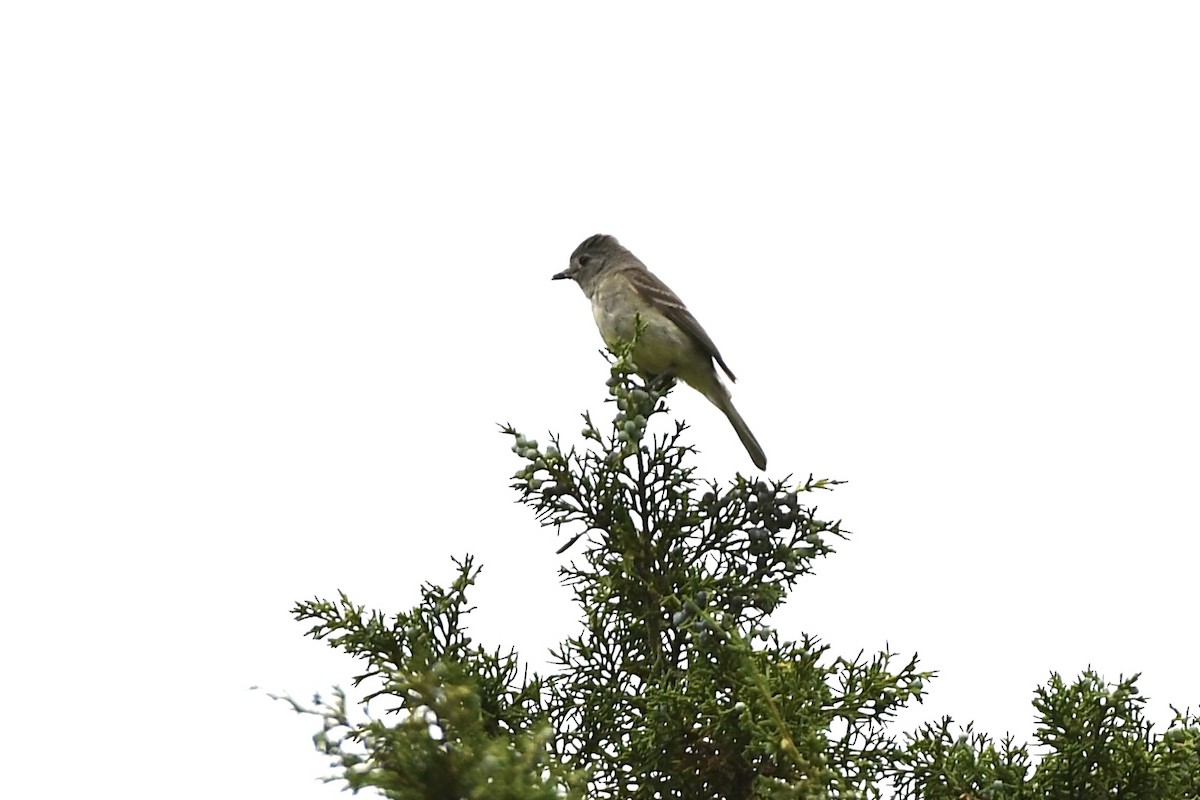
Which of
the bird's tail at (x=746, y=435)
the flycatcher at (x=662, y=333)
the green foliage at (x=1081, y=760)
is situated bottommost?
the green foliage at (x=1081, y=760)

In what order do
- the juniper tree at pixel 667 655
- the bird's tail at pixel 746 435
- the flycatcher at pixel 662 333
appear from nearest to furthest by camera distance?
the juniper tree at pixel 667 655
the flycatcher at pixel 662 333
the bird's tail at pixel 746 435

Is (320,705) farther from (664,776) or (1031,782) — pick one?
(1031,782)

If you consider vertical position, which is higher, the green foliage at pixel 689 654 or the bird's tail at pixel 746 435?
the bird's tail at pixel 746 435

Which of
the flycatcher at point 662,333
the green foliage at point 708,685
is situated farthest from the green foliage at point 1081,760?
the flycatcher at point 662,333

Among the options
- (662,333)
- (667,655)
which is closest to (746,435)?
(662,333)

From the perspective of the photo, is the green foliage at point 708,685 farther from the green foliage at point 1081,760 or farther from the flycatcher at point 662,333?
the flycatcher at point 662,333

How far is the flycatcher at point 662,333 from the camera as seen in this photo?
9477 millimetres

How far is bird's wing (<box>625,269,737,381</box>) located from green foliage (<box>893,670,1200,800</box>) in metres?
5.56

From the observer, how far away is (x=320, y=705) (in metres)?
2.97

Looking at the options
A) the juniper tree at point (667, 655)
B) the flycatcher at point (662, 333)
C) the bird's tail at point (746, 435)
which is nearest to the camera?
the juniper tree at point (667, 655)

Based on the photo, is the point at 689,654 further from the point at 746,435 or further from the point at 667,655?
the point at 746,435

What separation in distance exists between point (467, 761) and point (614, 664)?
1.77 meters

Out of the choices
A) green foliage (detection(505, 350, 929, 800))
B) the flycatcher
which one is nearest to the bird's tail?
the flycatcher

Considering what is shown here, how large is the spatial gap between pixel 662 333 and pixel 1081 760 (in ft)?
18.4
